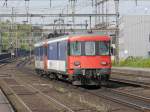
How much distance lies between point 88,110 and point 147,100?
12.6ft

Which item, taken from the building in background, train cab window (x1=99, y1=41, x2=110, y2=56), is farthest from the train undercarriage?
the building in background

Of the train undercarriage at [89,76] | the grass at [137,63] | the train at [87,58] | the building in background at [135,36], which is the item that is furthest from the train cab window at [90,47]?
the building in background at [135,36]

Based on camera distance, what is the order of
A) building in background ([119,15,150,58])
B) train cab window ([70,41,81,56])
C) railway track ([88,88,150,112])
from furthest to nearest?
1. building in background ([119,15,150,58])
2. train cab window ([70,41,81,56])
3. railway track ([88,88,150,112])

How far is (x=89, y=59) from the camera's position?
25.4 metres

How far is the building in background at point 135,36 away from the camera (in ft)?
279

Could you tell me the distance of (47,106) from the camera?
58.1ft

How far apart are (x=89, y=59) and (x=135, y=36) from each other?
205 ft

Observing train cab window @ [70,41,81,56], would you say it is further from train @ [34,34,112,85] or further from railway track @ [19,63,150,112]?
railway track @ [19,63,150,112]

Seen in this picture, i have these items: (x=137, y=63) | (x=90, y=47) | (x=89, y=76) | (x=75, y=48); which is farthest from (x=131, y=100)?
(x=137, y=63)

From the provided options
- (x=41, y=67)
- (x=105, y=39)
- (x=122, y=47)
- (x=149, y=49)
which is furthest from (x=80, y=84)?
(x=122, y=47)

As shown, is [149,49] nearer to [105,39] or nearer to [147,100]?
[105,39]

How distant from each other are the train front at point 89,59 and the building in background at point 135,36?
5821cm

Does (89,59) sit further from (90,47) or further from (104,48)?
(104,48)

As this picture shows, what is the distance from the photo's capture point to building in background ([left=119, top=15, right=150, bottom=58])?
85.1m
